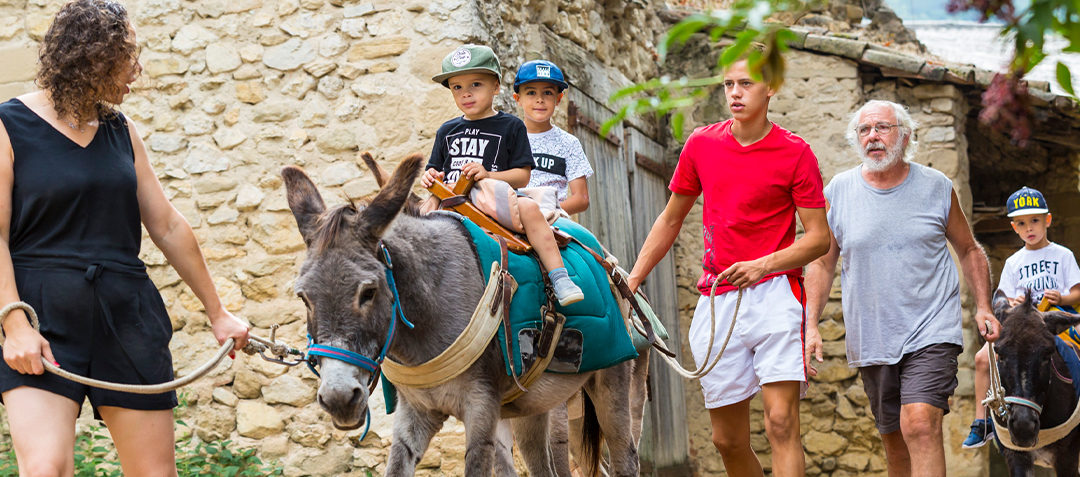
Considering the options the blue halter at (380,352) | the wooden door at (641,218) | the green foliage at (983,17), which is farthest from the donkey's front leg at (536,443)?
the green foliage at (983,17)

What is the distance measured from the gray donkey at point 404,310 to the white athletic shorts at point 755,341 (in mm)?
676

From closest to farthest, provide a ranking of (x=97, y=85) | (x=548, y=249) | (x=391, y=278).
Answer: (x=97, y=85), (x=391, y=278), (x=548, y=249)

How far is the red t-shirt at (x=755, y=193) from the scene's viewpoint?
4617 mm

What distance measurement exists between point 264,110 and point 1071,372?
543 cm

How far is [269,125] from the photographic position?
6.80 meters

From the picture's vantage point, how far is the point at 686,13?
34.4ft

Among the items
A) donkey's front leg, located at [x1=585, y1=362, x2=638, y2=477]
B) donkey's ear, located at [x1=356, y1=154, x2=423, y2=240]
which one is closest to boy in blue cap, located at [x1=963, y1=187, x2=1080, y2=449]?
donkey's front leg, located at [x1=585, y1=362, x2=638, y2=477]

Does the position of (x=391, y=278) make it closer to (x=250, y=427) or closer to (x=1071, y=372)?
(x=250, y=427)

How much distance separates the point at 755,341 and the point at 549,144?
186 cm

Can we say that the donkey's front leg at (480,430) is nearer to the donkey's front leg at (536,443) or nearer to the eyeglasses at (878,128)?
the donkey's front leg at (536,443)

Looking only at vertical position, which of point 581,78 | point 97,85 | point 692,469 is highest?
point 581,78

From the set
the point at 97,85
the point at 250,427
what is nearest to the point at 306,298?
the point at 97,85

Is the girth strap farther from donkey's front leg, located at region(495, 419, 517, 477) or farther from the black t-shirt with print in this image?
donkey's front leg, located at region(495, 419, 517, 477)

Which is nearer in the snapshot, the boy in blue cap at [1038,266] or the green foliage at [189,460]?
the green foliage at [189,460]
